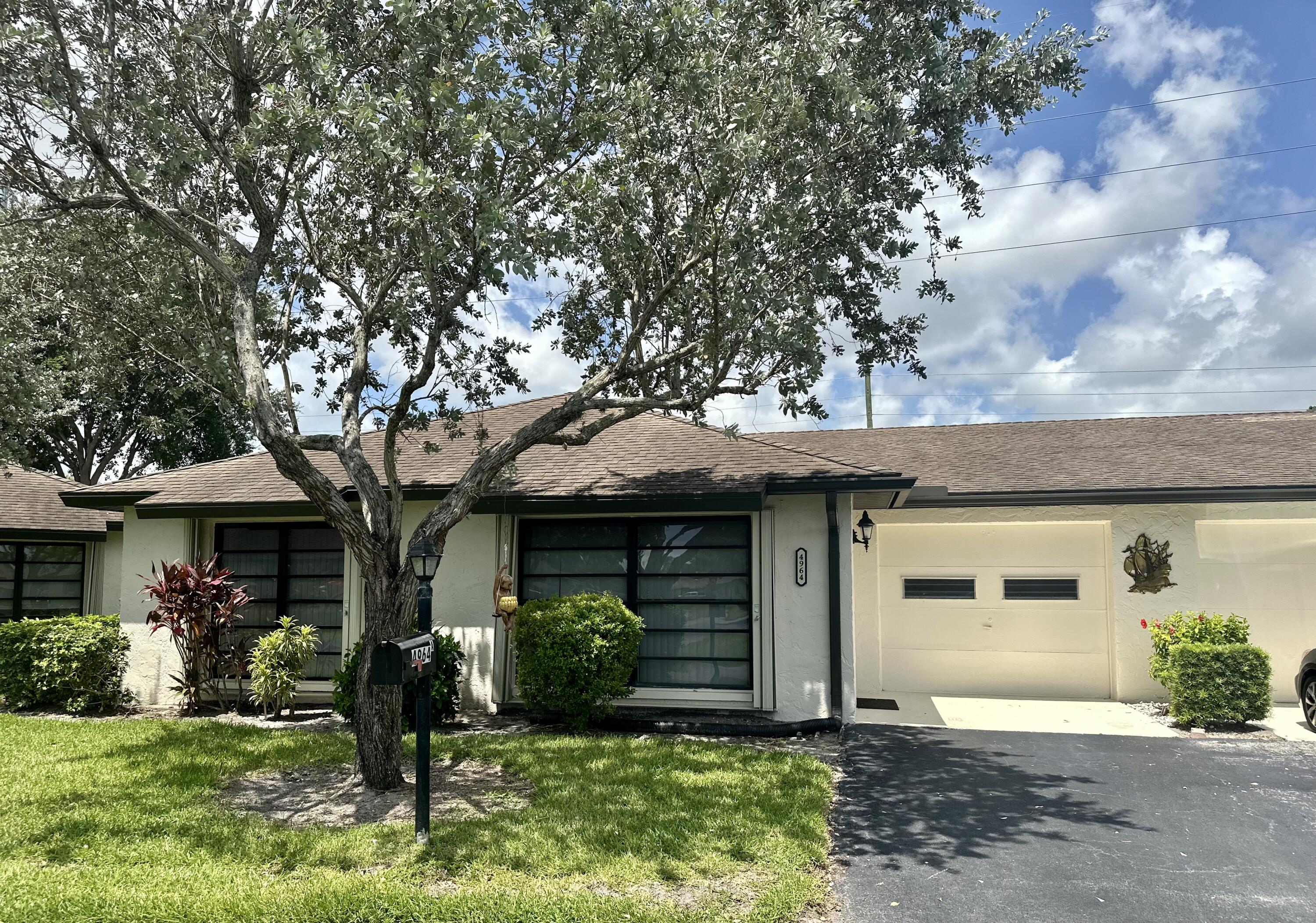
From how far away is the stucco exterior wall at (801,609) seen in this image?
984 cm

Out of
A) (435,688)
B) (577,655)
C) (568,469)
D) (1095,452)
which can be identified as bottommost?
(435,688)

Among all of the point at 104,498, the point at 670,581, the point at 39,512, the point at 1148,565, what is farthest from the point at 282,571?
the point at 1148,565

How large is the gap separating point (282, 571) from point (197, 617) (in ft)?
4.13

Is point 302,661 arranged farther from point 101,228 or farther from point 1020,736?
point 1020,736

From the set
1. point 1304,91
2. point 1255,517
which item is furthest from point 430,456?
point 1304,91

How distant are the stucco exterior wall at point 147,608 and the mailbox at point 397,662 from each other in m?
7.37

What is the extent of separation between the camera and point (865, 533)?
39.7 feet

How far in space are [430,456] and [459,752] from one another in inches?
188

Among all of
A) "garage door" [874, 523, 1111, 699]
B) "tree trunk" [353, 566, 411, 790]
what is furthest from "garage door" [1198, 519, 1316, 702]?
"tree trunk" [353, 566, 411, 790]

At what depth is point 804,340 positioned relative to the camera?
769cm

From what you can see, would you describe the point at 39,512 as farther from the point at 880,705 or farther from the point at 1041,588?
the point at 1041,588

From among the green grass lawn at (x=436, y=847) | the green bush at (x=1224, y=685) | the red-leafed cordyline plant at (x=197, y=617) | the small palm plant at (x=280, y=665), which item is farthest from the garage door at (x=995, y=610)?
the red-leafed cordyline plant at (x=197, y=617)

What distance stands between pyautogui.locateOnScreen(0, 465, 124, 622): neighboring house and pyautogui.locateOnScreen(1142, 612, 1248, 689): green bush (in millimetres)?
15438

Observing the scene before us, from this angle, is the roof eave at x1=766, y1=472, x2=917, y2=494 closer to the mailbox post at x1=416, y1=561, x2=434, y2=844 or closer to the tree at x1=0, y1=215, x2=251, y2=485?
the mailbox post at x1=416, y1=561, x2=434, y2=844
